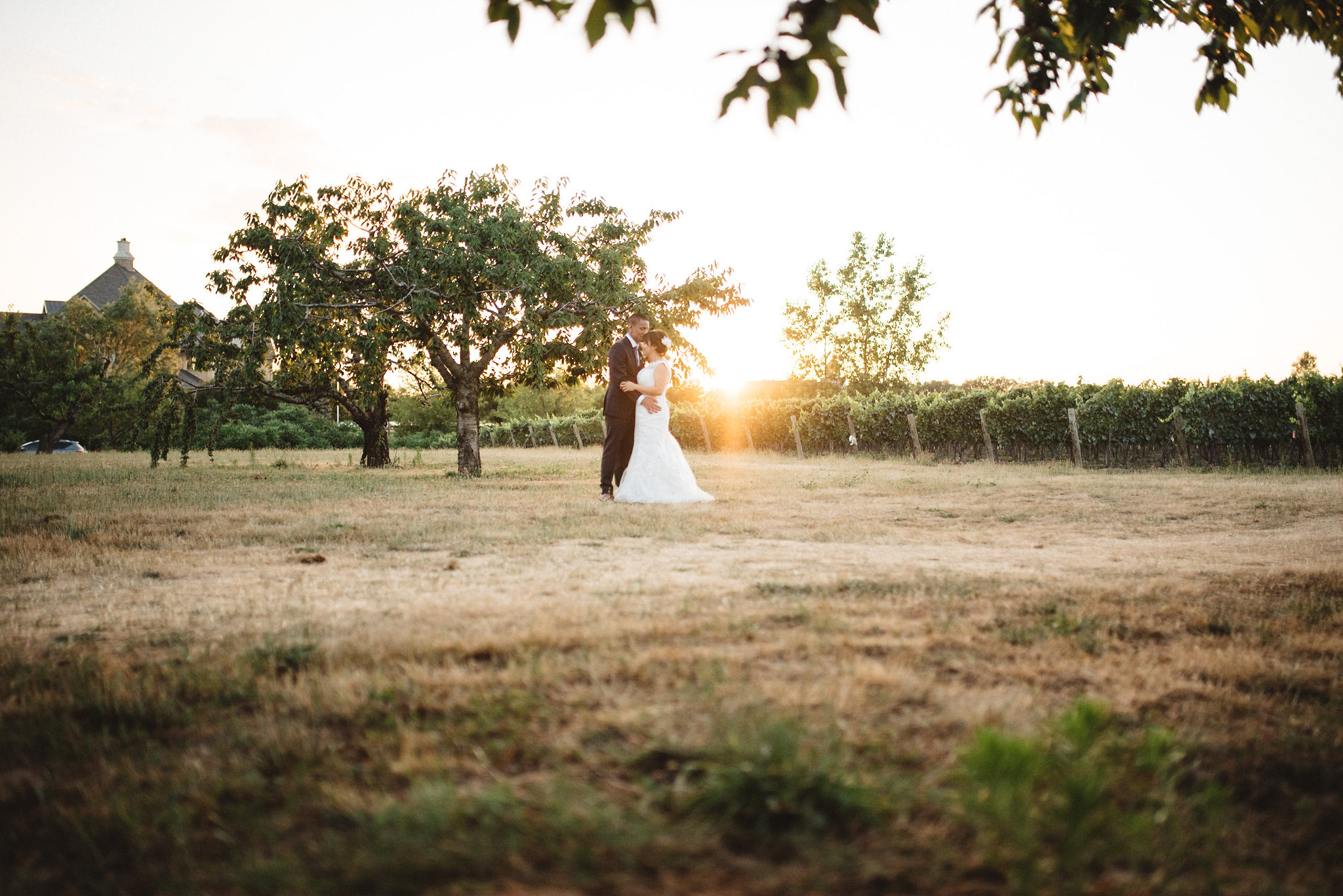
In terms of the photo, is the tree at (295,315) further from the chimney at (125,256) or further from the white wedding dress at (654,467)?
the chimney at (125,256)

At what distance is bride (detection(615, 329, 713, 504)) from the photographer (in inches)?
374

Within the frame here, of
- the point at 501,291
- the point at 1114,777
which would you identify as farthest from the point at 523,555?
the point at 501,291

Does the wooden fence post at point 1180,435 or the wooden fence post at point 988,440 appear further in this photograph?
the wooden fence post at point 988,440

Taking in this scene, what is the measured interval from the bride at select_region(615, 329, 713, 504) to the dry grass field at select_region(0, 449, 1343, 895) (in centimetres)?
461

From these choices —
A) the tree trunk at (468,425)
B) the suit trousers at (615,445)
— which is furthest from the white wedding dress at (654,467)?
the tree trunk at (468,425)

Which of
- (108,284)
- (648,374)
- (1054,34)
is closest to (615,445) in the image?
A: (648,374)

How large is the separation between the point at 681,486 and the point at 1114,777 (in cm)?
788

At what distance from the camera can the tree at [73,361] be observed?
1235 inches

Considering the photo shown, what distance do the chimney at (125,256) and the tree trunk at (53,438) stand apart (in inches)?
1032

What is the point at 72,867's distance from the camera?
155cm

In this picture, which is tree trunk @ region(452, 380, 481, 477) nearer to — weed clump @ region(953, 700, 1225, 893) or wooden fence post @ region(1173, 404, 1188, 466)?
weed clump @ region(953, 700, 1225, 893)

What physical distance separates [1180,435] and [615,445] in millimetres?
13333

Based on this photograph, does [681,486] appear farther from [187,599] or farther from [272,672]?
[272,672]

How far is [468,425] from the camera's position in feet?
54.0
